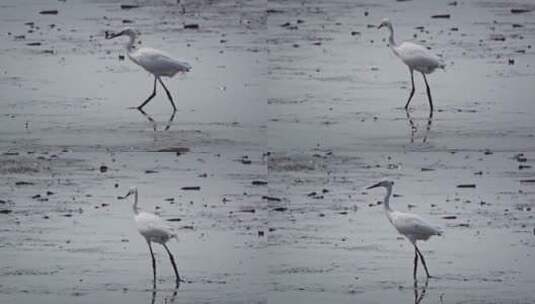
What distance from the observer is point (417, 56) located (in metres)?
16.6

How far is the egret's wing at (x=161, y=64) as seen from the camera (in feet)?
54.3

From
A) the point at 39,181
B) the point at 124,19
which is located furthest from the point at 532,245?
the point at 124,19

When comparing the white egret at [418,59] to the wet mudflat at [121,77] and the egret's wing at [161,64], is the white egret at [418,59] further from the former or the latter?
the egret's wing at [161,64]

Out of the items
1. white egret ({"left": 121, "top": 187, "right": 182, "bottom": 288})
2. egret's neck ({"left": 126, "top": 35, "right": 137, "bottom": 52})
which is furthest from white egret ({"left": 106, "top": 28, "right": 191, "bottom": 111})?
white egret ({"left": 121, "top": 187, "right": 182, "bottom": 288})

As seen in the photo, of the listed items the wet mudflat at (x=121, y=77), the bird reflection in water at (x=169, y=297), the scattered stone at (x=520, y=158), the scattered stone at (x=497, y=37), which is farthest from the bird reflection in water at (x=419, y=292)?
the scattered stone at (x=497, y=37)

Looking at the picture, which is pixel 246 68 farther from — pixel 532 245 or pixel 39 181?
pixel 532 245

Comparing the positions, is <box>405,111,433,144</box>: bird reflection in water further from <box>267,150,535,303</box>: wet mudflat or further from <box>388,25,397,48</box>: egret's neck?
<box>388,25,397,48</box>: egret's neck

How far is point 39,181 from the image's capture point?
14820 millimetres

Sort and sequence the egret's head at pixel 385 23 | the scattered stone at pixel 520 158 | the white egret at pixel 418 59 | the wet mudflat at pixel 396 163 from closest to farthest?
the wet mudflat at pixel 396 163 → the scattered stone at pixel 520 158 → the white egret at pixel 418 59 → the egret's head at pixel 385 23

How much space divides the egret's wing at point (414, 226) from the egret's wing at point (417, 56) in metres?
2.66

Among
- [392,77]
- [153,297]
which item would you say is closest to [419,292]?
[153,297]

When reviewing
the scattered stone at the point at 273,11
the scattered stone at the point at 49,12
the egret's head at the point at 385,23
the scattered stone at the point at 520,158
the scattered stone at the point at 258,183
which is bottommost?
the scattered stone at the point at 258,183

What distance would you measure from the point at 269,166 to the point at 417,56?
231cm

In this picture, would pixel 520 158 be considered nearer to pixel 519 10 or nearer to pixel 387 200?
pixel 387 200
